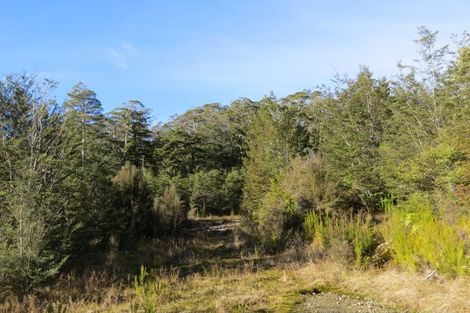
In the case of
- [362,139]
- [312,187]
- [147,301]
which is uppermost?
[362,139]

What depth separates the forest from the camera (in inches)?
281

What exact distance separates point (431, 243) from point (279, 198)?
6.95 meters

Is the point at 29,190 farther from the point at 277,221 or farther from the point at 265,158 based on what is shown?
the point at 265,158

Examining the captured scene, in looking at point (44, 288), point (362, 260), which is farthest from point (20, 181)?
point (362, 260)

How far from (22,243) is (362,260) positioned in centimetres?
736

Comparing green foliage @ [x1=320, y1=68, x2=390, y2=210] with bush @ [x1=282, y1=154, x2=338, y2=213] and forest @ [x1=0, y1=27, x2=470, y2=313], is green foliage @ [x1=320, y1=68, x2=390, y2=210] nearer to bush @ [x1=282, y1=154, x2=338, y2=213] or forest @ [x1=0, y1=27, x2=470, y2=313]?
forest @ [x1=0, y1=27, x2=470, y2=313]

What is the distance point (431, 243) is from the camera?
6281 mm

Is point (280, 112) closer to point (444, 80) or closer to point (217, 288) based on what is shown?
point (444, 80)

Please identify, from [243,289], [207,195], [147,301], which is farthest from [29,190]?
[207,195]

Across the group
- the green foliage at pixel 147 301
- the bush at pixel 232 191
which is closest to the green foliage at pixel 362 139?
the green foliage at pixel 147 301

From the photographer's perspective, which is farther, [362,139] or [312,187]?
[362,139]

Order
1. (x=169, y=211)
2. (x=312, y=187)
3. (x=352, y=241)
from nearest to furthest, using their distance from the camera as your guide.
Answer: (x=352, y=241) < (x=312, y=187) < (x=169, y=211)

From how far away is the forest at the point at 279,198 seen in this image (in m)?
7.12

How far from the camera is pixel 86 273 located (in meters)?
9.45
